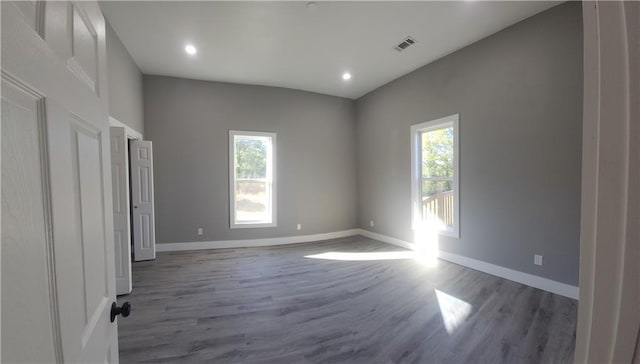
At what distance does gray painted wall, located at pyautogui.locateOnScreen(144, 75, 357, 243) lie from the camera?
4699mm

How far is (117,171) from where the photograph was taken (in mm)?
3092

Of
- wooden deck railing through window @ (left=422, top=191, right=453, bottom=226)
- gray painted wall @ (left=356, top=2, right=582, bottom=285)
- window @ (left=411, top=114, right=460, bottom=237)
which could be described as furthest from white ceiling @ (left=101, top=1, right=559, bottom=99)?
wooden deck railing through window @ (left=422, top=191, right=453, bottom=226)

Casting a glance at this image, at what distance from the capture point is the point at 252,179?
5262mm

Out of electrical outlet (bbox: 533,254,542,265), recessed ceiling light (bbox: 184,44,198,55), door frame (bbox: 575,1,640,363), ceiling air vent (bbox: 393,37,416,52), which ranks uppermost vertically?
ceiling air vent (bbox: 393,37,416,52)

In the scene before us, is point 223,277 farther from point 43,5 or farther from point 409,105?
point 409,105

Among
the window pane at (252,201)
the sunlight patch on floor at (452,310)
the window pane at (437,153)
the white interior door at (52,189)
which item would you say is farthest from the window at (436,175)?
the white interior door at (52,189)

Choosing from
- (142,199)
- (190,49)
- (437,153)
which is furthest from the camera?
(437,153)

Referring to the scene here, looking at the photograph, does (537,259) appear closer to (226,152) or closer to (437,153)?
(437,153)

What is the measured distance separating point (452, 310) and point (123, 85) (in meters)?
4.94

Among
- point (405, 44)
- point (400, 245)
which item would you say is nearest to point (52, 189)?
point (405, 44)

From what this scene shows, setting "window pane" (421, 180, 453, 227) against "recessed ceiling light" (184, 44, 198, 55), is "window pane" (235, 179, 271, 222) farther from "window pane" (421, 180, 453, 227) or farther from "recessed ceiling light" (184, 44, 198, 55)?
"window pane" (421, 180, 453, 227)

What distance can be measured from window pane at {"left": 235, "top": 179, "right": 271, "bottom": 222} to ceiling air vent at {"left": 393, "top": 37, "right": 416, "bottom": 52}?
11.2 feet

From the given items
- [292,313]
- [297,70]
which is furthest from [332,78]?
[292,313]

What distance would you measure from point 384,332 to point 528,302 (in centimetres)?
170
